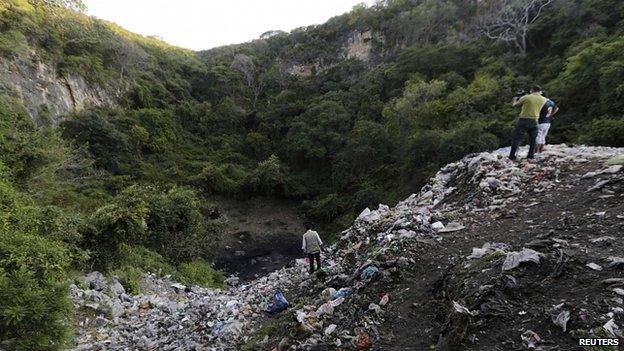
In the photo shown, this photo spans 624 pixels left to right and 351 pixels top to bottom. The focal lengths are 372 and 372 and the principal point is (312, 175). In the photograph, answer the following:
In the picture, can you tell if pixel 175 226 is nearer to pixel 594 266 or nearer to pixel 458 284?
pixel 458 284

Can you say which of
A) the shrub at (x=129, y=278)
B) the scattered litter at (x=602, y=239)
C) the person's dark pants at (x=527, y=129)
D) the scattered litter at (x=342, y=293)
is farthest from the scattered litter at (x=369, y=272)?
the shrub at (x=129, y=278)

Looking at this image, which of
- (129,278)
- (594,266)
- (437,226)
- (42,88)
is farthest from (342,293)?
(42,88)

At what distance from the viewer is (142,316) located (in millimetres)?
7961

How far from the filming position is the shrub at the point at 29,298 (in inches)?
166

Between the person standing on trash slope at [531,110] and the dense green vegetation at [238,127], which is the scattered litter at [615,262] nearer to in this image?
the person standing on trash slope at [531,110]

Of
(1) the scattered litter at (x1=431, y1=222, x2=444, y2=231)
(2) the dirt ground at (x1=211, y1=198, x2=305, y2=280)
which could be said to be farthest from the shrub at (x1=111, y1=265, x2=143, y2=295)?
(1) the scattered litter at (x1=431, y1=222, x2=444, y2=231)

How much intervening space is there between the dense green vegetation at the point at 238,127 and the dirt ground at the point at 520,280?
14.3ft

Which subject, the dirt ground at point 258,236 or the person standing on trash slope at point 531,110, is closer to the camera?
the person standing on trash slope at point 531,110

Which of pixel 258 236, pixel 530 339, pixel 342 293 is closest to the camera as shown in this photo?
pixel 530 339

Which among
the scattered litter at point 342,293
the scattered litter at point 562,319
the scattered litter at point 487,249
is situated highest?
the scattered litter at point 562,319

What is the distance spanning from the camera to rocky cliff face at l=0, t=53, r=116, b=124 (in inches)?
825

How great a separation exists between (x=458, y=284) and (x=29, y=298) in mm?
4897

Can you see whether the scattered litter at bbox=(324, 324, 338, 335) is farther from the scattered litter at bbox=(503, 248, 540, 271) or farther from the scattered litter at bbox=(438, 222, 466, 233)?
the scattered litter at bbox=(438, 222, 466, 233)

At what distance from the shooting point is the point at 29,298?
4328mm
